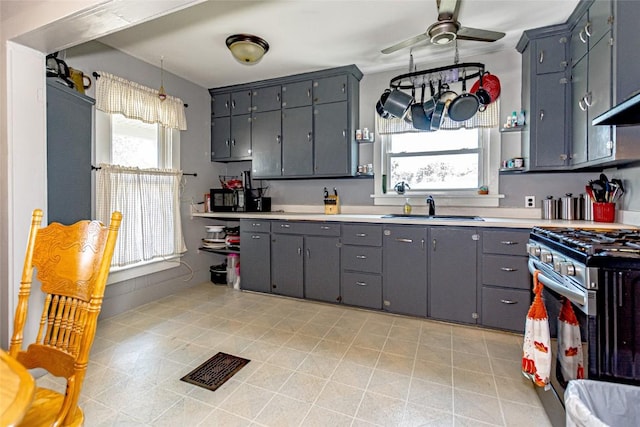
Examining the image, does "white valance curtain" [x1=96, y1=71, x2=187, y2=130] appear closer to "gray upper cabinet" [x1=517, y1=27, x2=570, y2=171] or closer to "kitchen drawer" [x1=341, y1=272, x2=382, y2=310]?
"kitchen drawer" [x1=341, y1=272, x2=382, y2=310]

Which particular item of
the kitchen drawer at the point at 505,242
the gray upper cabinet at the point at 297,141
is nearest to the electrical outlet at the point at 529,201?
the kitchen drawer at the point at 505,242

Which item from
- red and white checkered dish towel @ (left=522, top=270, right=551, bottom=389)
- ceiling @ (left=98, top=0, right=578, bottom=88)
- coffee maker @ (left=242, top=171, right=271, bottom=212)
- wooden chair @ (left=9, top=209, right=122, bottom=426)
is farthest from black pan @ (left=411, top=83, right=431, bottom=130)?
wooden chair @ (left=9, top=209, right=122, bottom=426)

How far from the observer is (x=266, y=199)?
4121mm

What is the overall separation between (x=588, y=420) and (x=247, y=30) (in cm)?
323

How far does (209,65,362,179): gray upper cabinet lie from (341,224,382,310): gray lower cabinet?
79cm

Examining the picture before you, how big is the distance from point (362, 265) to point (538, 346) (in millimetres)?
1720

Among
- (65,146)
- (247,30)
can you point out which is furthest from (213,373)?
(247,30)

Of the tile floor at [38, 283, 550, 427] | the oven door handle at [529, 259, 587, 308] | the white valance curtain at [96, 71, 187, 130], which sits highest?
the white valance curtain at [96, 71, 187, 130]

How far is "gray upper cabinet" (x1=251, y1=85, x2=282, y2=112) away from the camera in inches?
152

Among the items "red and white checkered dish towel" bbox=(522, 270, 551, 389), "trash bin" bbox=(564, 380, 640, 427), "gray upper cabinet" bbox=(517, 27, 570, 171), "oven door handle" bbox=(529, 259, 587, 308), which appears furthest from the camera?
"gray upper cabinet" bbox=(517, 27, 570, 171)

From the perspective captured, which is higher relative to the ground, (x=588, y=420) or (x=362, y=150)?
(x=362, y=150)

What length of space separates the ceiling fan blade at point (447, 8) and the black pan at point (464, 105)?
679 millimetres

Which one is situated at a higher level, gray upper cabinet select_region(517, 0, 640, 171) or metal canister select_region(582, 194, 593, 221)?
gray upper cabinet select_region(517, 0, 640, 171)

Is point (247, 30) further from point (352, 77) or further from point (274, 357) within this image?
point (274, 357)
